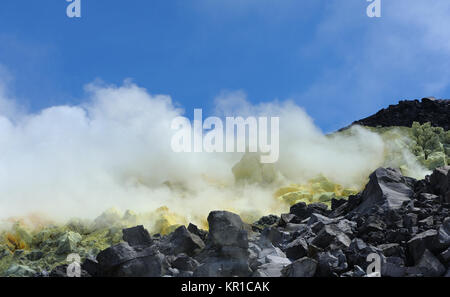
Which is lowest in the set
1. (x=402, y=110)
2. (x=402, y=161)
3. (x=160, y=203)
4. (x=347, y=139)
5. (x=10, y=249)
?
(x=10, y=249)

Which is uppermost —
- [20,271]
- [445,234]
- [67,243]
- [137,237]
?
[445,234]

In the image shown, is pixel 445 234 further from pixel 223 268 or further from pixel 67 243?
pixel 67 243

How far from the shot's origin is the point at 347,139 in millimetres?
35844

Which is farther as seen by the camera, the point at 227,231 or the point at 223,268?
the point at 227,231

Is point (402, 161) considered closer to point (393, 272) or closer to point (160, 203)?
point (160, 203)

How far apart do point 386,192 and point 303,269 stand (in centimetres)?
634

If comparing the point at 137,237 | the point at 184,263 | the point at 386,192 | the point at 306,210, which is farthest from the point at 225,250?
the point at 306,210

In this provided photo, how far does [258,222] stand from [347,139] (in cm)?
1880

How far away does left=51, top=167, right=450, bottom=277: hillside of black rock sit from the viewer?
32.4ft

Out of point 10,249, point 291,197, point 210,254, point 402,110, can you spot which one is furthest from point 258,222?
point 402,110

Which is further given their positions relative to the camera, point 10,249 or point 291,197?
point 291,197

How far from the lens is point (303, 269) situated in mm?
10008

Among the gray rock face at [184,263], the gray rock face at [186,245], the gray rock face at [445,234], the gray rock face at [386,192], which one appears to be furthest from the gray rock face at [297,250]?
the gray rock face at [386,192]
